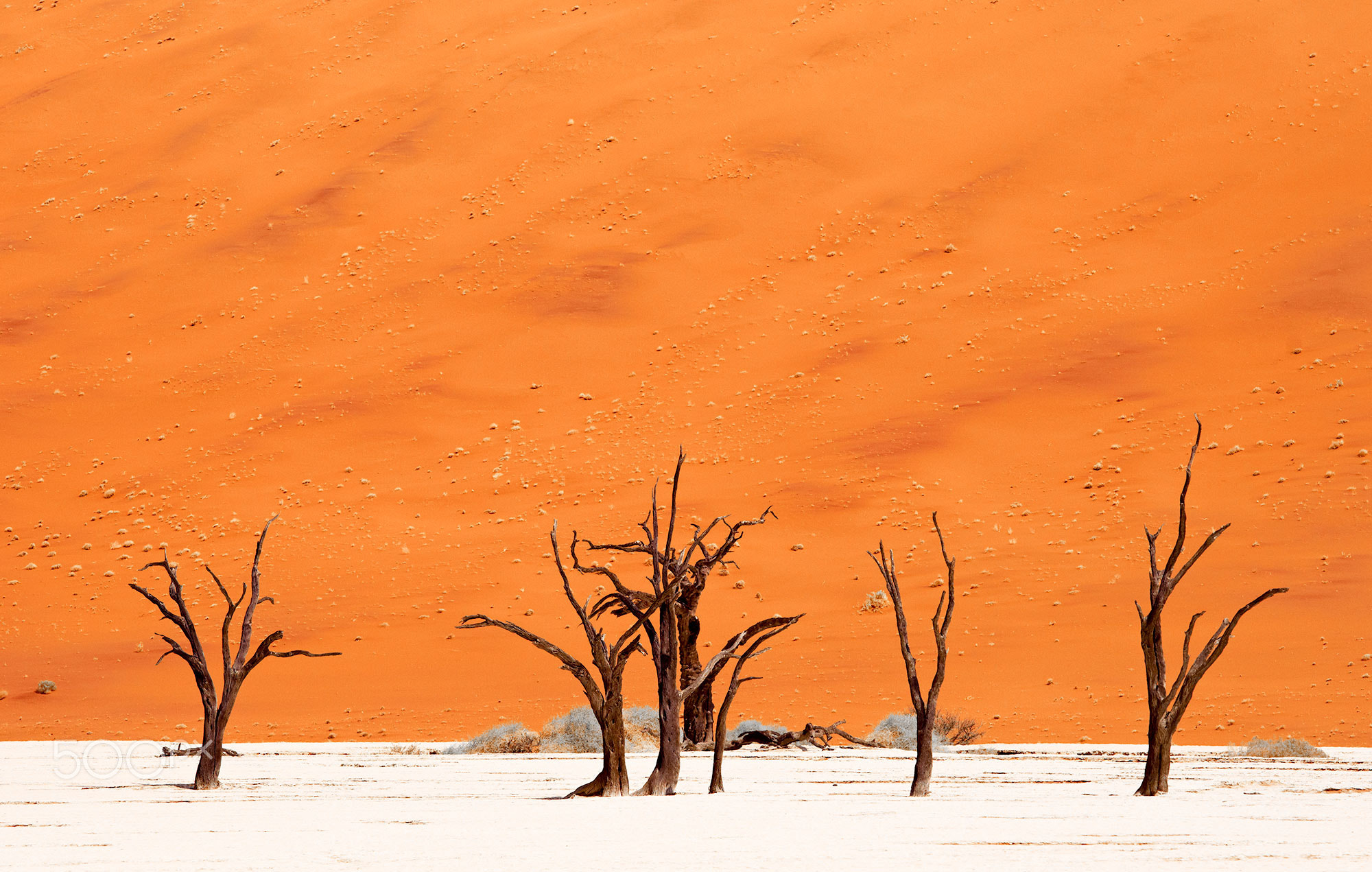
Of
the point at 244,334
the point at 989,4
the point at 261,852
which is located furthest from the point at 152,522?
the point at 989,4

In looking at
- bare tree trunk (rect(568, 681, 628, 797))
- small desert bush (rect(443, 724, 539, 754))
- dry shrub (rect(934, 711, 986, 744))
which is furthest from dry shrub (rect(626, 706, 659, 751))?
bare tree trunk (rect(568, 681, 628, 797))

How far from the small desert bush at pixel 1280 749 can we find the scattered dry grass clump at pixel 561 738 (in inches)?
266

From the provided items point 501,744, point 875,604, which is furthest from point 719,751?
point 875,604

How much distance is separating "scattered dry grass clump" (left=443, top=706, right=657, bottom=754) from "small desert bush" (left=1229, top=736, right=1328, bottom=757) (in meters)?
6.75

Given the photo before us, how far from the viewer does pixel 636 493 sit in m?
28.4

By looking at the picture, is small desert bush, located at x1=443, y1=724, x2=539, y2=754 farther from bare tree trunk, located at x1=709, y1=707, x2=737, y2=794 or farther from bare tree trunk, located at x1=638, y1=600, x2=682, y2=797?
bare tree trunk, located at x1=638, y1=600, x2=682, y2=797

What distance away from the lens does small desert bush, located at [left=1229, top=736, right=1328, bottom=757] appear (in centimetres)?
1719

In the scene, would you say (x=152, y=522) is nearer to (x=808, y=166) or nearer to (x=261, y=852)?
(x=808, y=166)

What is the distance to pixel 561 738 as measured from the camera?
19.7 metres

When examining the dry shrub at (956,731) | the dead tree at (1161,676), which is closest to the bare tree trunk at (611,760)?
the dead tree at (1161,676)

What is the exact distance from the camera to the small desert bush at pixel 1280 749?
1719cm

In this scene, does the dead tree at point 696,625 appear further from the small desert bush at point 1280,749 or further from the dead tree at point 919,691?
the small desert bush at point 1280,749

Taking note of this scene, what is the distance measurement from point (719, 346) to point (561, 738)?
14.8 m

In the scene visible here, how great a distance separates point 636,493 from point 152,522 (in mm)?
8873
